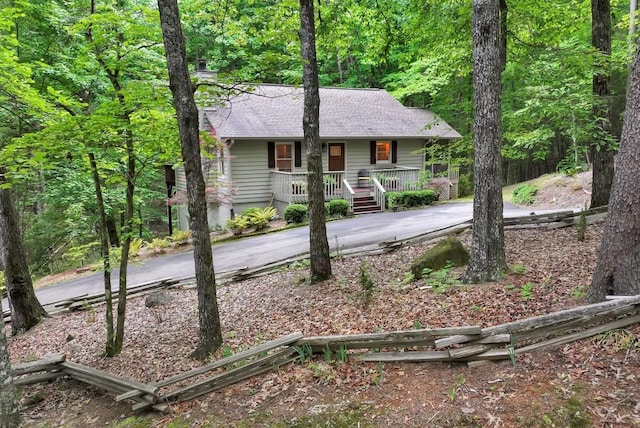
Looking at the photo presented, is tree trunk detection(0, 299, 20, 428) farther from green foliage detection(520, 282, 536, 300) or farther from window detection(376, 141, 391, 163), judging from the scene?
window detection(376, 141, 391, 163)

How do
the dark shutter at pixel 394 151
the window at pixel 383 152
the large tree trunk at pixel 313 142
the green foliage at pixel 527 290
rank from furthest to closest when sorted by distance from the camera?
the dark shutter at pixel 394 151 < the window at pixel 383 152 < the large tree trunk at pixel 313 142 < the green foliage at pixel 527 290

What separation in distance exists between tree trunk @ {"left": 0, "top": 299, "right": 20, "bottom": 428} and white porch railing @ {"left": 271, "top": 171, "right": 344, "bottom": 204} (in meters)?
13.1

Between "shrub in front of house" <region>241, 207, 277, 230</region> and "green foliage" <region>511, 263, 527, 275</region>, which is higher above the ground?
"shrub in front of house" <region>241, 207, 277, 230</region>

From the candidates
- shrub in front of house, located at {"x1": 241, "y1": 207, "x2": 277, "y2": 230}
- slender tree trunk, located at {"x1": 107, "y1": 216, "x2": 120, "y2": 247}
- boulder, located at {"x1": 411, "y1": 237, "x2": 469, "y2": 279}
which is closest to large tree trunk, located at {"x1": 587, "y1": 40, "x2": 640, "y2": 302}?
boulder, located at {"x1": 411, "y1": 237, "x2": 469, "y2": 279}

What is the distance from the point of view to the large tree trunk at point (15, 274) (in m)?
8.29

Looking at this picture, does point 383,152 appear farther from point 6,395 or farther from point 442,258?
point 6,395

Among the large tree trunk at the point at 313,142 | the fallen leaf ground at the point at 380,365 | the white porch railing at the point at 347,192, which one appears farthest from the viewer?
the white porch railing at the point at 347,192

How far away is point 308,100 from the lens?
7270 millimetres

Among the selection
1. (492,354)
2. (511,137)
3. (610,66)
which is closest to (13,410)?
(492,354)

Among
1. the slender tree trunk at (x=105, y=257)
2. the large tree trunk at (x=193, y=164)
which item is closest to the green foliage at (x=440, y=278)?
the large tree trunk at (x=193, y=164)

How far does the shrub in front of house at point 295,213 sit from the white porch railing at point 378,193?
13.2 ft

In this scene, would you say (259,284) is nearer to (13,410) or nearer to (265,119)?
(13,410)

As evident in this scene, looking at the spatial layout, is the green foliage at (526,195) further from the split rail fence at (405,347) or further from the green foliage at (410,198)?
the split rail fence at (405,347)

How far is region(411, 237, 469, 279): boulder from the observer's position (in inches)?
268
